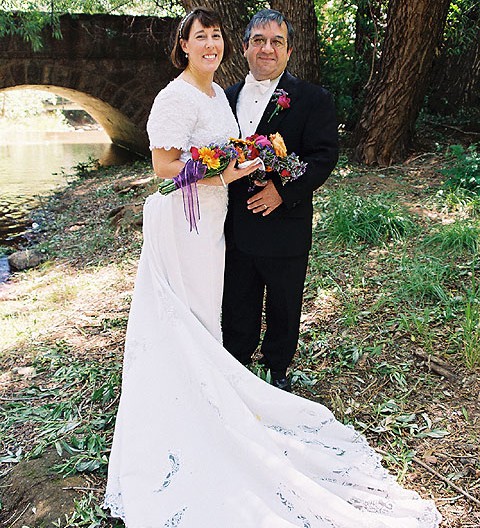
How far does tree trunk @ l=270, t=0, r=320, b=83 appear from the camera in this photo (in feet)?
19.1

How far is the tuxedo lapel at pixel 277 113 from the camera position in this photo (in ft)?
8.44

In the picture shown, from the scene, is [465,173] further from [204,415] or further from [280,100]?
[204,415]

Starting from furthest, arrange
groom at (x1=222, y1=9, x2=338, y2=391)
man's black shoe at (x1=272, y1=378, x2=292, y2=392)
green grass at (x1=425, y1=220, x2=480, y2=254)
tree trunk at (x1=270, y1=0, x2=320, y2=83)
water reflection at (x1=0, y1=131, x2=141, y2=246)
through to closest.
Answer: water reflection at (x1=0, y1=131, x2=141, y2=246) → tree trunk at (x1=270, y1=0, x2=320, y2=83) → green grass at (x1=425, y1=220, x2=480, y2=254) → man's black shoe at (x1=272, y1=378, x2=292, y2=392) → groom at (x1=222, y1=9, x2=338, y2=391)

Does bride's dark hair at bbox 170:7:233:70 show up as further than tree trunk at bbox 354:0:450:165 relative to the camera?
No

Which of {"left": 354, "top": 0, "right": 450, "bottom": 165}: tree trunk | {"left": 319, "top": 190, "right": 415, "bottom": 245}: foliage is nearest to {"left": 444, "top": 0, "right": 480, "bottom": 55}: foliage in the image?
{"left": 354, "top": 0, "right": 450, "bottom": 165}: tree trunk

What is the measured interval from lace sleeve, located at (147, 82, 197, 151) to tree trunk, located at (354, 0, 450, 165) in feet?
14.5

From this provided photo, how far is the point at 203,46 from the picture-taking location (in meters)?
2.37

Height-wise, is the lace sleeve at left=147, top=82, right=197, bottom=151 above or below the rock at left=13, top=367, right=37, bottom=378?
above

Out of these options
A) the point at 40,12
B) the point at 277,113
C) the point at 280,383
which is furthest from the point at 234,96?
the point at 40,12

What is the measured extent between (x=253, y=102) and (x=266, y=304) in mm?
1040

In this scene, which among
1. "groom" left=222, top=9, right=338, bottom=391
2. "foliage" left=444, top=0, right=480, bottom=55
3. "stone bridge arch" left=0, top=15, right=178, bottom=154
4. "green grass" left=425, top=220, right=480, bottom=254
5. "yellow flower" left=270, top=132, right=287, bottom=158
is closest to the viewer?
"yellow flower" left=270, top=132, right=287, bottom=158

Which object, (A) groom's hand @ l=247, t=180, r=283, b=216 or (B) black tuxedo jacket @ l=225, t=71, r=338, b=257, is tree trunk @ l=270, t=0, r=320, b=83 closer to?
(B) black tuxedo jacket @ l=225, t=71, r=338, b=257

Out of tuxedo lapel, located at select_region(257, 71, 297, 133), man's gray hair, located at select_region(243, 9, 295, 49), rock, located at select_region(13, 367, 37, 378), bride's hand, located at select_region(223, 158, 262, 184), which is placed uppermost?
man's gray hair, located at select_region(243, 9, 295, 49)

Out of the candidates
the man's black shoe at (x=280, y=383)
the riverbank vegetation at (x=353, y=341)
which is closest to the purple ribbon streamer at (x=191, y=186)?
the man's black shoe at (x=280, y=383)
